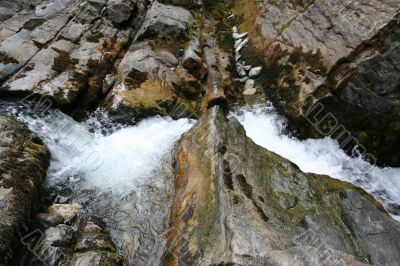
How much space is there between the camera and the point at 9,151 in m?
8.08

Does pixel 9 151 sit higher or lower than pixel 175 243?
lower

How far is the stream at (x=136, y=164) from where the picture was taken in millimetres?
7859

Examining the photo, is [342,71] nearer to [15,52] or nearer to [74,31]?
[74,31]

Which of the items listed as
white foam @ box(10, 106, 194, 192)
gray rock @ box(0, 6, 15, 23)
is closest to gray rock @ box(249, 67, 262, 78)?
white foam @ box(10, 106, 194, 192)

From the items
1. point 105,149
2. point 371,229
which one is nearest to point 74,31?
point 105,149

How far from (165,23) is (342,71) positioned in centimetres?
697

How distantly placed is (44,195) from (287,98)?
7951 mm

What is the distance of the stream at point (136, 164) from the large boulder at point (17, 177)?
2.05 ft

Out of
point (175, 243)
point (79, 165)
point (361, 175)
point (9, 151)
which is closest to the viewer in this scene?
point (175, 243)

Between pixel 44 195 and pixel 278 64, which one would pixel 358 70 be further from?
pixel 44 195

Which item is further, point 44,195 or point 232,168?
point 44,195

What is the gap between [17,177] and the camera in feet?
24.9

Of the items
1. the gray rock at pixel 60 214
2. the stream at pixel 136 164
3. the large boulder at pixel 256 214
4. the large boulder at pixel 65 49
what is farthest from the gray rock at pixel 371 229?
the large boulder at pixel 65 49

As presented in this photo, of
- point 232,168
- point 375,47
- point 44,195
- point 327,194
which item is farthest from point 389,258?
point 44,195
